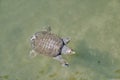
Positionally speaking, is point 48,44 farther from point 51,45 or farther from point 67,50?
point 67,50

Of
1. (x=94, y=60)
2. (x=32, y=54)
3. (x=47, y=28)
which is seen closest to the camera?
(x=94, y=60)

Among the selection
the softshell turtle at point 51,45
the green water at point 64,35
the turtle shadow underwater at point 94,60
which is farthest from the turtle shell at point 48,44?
the turtle shadow underwater at point 94,60

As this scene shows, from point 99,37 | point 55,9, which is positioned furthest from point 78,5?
point 99,37

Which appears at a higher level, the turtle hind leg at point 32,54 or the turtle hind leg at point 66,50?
the turtle hind leg at point 32,54

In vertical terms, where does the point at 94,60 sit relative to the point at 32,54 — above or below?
below

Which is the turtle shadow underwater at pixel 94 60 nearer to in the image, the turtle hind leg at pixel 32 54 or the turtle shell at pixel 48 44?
the turtle shell at pixel 48 44

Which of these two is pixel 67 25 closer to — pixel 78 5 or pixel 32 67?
pixel 78 5

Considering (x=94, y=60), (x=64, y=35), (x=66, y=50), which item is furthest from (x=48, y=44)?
(x=94, y=60)
